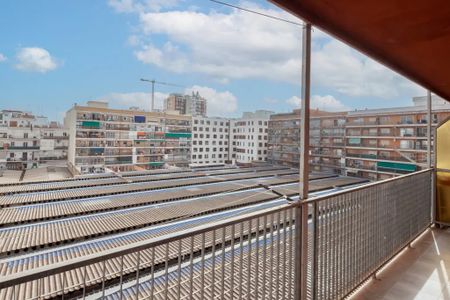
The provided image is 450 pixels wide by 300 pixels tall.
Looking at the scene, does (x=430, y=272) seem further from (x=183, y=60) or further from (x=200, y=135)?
(x=200, y=135)

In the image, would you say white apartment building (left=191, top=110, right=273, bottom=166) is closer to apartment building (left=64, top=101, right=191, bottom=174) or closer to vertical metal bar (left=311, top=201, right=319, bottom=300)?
apartment building (left=64, top=101, right=191, bottom=174)

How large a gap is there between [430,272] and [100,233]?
7.68 meters

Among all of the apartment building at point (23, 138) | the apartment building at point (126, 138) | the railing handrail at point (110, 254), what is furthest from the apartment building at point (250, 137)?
the railing handrail at point (110, 254)

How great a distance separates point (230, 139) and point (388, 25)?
2520 cm

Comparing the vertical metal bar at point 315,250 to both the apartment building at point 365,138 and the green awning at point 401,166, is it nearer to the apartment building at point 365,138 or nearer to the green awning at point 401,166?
the green awning at point 401,166

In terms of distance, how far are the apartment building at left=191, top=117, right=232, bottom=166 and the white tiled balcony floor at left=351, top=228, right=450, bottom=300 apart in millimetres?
22403

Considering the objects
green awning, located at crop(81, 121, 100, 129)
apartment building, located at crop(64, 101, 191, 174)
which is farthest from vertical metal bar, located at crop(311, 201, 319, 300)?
green awning, located at crop(81, 121, 100, 129)

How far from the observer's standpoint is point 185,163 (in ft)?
84.9

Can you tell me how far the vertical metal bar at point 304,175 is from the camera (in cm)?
134

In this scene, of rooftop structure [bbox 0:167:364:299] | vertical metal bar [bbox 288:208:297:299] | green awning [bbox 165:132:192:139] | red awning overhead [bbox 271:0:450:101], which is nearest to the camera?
red awning overhead [bbox 271:0:450:101]

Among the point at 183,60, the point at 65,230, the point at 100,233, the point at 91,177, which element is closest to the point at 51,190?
the point at 91,177

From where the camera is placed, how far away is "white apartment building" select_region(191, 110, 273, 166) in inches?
886

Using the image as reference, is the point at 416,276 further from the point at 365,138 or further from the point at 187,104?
the point at 187,104

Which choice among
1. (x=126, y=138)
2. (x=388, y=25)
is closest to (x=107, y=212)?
(x=388, y=25)
